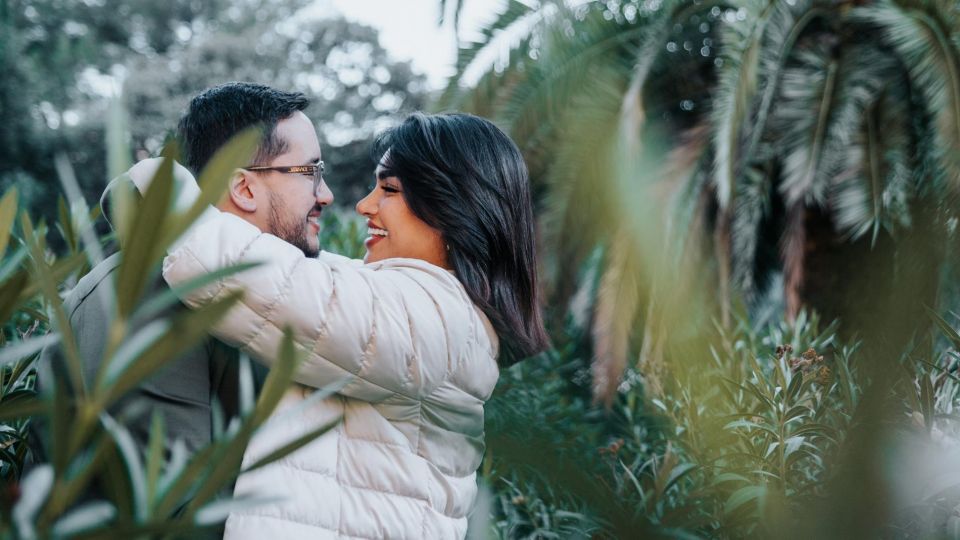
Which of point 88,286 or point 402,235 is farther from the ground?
point 88,286

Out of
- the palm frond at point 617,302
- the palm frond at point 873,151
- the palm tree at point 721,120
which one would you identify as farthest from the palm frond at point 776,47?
the palm frond at point 617,302

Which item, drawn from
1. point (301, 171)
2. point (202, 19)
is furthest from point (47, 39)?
point (301, 171)

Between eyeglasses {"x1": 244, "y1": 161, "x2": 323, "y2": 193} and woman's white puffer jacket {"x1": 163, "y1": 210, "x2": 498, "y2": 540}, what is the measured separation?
0.49 m

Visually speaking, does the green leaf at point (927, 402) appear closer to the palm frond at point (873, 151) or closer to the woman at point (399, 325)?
the woman at point (399, 325)

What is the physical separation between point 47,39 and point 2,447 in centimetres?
2491

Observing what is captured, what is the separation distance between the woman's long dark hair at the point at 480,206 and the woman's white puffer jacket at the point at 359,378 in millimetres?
135

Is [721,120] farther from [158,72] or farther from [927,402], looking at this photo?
[158,72]

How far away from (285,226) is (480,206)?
499 millimetres

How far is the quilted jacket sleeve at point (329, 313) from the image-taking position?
155 centimetres

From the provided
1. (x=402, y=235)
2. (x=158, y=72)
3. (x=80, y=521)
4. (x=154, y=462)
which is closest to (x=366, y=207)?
(x=402, y=235)

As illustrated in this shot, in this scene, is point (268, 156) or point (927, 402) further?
point (268, 156)

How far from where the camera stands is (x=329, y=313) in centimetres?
162

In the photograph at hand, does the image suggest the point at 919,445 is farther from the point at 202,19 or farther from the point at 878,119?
the point at 202,19

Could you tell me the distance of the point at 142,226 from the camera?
0.74m
